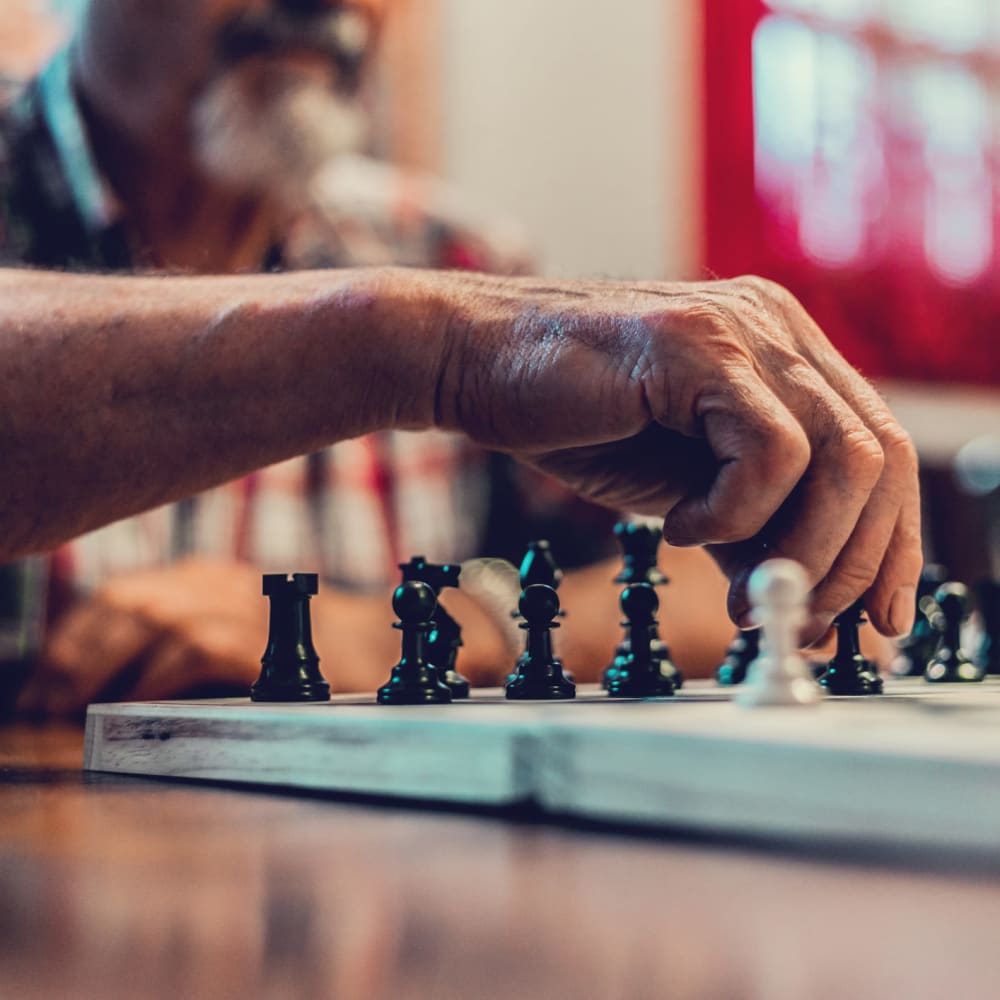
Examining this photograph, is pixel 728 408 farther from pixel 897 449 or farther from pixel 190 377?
pixel 190 377

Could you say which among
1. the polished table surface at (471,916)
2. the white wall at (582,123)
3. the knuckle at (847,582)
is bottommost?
the polished table surface at (471,916)

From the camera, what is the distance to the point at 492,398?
949 millimetres

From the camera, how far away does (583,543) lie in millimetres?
2777

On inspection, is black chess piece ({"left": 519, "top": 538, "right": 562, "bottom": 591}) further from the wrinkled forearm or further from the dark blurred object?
the dark blurred object

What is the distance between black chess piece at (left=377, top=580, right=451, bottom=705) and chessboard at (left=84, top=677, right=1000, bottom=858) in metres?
0.05

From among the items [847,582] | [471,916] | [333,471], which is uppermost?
[333,471]

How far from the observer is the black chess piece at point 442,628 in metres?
0.89

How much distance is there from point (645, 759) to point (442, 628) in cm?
44

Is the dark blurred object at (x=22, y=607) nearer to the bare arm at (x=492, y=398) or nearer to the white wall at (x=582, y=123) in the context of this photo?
the bare arm at (x=492, y=398)

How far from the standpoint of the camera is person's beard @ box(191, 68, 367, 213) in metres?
2.26

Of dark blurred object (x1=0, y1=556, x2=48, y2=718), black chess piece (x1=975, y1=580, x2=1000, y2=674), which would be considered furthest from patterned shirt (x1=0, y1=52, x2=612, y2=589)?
black chess piece (x1=975, y1=580, x2=1000, y2=674)

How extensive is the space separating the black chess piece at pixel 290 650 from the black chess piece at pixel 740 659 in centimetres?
32

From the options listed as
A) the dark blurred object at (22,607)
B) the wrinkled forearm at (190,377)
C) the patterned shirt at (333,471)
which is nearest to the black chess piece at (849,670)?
the wrinkled forearm at (190,377)

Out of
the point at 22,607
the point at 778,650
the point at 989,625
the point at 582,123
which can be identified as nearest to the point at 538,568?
the point at 778,650
